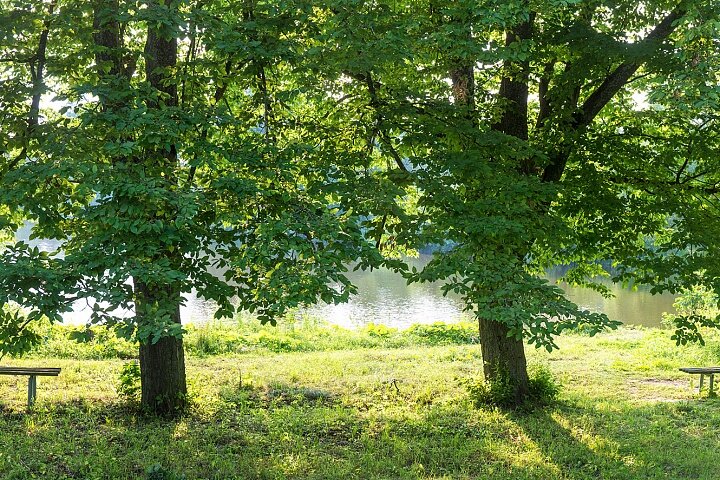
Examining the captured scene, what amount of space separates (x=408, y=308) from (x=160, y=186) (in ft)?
76.1

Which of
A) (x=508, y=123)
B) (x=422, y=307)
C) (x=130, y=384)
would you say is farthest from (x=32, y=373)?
(x=422, y=307)

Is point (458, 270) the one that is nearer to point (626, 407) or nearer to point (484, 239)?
point (484, 239)

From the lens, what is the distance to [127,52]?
6.98m

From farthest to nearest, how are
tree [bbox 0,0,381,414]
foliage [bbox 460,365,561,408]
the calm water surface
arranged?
the calm water surface, foliage [bbox 460,365,561,408], tree [bbox 0,0,381,414]

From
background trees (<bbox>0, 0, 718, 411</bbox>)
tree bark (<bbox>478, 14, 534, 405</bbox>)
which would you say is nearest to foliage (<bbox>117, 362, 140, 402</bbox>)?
background trees (<bbox>0, 0, 718, 411</bbox>)

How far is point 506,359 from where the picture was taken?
966 centimetres

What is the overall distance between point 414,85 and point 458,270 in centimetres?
343

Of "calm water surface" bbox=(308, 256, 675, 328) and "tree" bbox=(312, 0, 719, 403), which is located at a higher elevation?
"tree" bbox=(312, 0, 719, 403)

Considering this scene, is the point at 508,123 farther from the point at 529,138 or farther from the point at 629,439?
the point at 629,439

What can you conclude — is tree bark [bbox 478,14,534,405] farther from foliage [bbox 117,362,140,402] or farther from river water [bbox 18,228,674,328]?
river water [bbox 18,228,674,328]

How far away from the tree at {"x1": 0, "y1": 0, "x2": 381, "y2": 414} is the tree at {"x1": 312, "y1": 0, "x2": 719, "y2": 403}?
0.80 metres

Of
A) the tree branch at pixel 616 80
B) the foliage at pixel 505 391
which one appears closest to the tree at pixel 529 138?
the tree branch at pixel 616 80

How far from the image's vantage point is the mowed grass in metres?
7.00

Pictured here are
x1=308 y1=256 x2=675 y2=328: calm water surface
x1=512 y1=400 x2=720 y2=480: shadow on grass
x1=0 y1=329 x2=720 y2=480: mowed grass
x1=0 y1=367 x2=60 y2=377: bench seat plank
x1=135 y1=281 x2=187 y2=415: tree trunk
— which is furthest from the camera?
x1=308 y1=256 x2=675 y2=328: calm water surface
